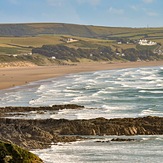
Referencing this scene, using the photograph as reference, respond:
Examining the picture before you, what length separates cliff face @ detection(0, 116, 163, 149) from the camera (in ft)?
69.1

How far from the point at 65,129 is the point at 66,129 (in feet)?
0.15

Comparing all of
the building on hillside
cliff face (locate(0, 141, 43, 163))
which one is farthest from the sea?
the building on hillside

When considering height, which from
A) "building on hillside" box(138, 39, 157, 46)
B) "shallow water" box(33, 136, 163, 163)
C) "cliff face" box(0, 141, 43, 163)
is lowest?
"building on hillside" box(138, 39, 157, 46)

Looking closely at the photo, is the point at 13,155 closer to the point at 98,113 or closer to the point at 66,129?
the point at 66,129

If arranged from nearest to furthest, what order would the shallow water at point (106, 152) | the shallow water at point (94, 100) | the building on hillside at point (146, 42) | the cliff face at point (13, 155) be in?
the cliff face at point (13, 155), the shallow water at point (106, 152), the shallow water at point (94, 100), the building on hillside at point (146, 42)

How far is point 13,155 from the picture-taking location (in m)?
14.1

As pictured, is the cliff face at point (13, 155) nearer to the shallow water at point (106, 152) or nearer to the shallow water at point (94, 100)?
the shallow water at point (106, 152)

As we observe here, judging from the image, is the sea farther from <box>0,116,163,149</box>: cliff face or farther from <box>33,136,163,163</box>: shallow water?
<box>0,116,163,149</box>: cliff face

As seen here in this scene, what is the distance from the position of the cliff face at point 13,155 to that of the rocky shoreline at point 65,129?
5.56 metres

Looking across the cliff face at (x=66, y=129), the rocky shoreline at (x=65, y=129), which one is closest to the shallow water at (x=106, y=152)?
the rocky shoreline at (x=65, y=129)

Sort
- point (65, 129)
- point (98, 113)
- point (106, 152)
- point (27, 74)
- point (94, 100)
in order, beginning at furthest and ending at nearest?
1. point (27, 74)
2. point (94, 100)
3. point (98, 113)
4. point (65, 129)
5. point (106, 152)

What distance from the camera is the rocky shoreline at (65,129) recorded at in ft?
68.4

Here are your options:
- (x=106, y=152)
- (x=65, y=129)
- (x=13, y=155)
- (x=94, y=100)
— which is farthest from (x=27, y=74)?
(x=13, y=155)

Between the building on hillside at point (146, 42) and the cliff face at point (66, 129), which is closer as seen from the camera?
the cliff face at point (66, 129)
